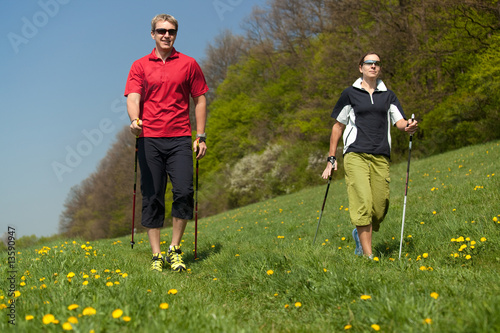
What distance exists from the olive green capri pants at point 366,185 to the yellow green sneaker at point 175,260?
205 cm

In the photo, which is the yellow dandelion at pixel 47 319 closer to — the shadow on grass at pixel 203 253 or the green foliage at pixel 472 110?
the shadow on grass at pixel 203 253

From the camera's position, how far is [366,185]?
4.97m

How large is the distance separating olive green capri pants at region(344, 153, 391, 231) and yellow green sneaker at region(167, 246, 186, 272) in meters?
2.05

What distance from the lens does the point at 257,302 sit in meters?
3.66

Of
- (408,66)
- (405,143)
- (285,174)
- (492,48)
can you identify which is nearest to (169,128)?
(492,48)

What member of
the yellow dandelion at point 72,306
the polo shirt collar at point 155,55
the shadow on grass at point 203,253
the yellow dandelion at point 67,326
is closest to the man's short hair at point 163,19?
the polo shirt collar at point 155,55

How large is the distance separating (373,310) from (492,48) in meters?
22.4

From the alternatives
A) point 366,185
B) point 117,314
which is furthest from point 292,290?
point 366,185

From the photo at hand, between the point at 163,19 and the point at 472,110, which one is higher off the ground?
the point at 472,110

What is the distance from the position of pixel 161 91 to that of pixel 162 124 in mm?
393

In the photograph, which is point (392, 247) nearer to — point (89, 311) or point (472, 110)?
point (89, 311)

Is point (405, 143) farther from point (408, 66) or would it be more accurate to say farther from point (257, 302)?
point (257, 302)

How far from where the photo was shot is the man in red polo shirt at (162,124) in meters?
5.13

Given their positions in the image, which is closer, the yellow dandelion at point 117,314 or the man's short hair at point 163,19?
the yellow dandelion at point 117,314
